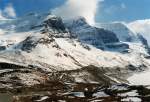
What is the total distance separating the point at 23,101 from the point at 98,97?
28.9 m

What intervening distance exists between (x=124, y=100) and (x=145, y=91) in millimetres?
24777

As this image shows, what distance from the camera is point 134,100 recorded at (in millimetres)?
129375

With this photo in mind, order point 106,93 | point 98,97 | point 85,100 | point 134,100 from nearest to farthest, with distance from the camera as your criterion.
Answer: point 134,100
point 85,100
point 98,97
point 106,93

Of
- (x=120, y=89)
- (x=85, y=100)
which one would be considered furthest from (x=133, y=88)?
(x=85, y=100)

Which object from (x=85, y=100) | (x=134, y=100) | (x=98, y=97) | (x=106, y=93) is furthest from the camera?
(x=106, y=93)

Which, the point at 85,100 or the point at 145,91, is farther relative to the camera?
the point at 145,91

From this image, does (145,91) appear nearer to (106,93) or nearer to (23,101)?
(106,93)

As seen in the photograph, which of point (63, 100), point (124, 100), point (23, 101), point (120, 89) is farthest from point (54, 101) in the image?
point (120, 89)

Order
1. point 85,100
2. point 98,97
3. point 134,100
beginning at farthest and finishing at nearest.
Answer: point 98,97, point 85,100, point 134,100

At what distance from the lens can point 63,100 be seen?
14800 centimetres

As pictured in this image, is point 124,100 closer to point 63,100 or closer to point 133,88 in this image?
point 63,100

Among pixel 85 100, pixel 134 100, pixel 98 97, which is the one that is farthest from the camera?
pixel 98 97

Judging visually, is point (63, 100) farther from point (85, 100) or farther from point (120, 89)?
point (120, 89)

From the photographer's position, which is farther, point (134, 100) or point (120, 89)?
point (120, 89)
